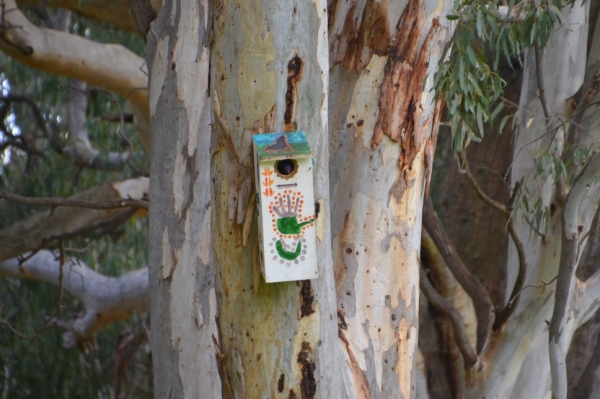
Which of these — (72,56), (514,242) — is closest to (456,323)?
(514,242)

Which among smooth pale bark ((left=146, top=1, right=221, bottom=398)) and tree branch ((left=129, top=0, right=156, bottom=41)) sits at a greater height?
tree branch ((left=129, top=0, right=156, bottom=41))

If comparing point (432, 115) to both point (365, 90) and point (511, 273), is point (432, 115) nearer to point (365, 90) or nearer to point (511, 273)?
point (365, 90)

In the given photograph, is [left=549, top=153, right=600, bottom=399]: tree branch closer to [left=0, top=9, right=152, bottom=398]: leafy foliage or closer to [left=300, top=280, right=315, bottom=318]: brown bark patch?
[left=300, top=280, right=315, bottom=318]: brown bark patch

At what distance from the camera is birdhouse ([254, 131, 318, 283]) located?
1.34 meters

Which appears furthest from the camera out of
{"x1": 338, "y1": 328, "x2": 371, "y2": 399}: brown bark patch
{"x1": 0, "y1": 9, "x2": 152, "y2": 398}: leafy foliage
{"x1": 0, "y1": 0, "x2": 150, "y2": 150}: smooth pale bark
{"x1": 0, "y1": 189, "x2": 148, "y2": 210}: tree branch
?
{"x1": 0, "y1": 9, "x2": 152, "y2": 398}: leafy foliage

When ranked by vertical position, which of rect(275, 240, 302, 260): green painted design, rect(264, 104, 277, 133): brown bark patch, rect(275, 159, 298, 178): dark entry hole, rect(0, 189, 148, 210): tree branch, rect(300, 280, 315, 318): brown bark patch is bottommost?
rect(300, 280, 315, 318): brown bark patch

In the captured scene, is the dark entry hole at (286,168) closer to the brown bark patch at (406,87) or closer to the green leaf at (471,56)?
the brown bark patch at (406,87)

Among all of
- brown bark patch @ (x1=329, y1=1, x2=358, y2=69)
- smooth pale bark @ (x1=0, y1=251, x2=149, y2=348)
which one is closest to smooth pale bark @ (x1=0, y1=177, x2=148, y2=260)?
smooth pale bark @ (x1=0, y1=251, x2=149, y2=348)

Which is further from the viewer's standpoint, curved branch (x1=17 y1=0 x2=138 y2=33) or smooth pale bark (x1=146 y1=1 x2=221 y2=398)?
curved branch (x1=17 y1=0 x2=138 y2=33)

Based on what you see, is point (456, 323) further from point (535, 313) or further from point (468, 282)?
point (535, 313)

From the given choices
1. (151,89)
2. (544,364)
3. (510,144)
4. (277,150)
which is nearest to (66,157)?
(151,89)

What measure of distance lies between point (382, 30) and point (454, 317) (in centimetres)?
148

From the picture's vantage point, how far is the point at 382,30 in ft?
6.37

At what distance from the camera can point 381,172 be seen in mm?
1870
